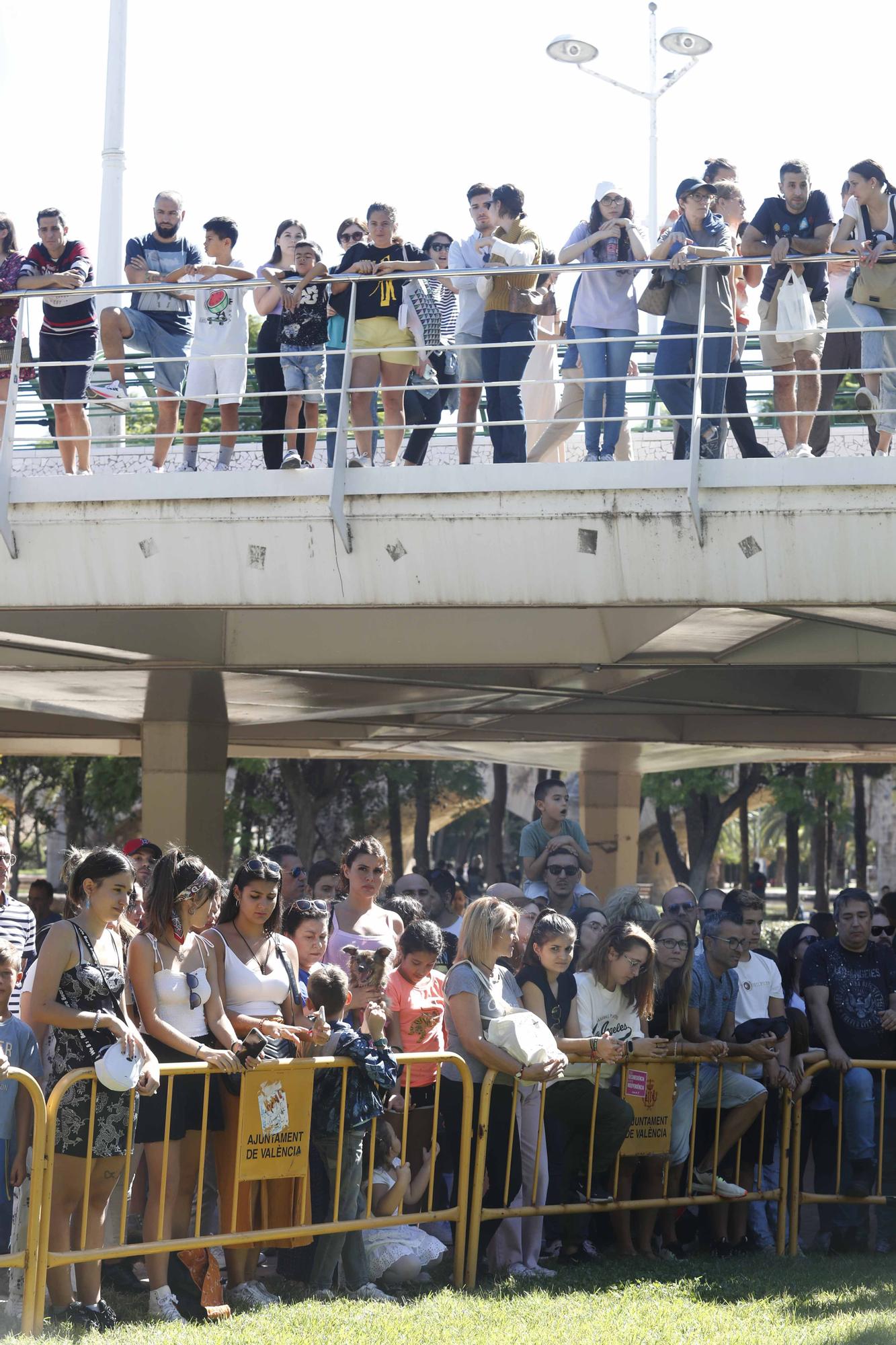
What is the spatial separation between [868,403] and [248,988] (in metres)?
5.75

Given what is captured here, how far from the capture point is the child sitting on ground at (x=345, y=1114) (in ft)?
20.7

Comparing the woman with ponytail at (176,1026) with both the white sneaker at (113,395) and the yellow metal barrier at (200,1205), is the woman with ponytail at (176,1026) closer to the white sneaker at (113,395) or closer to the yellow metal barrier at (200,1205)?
the yellow metal barrier at (200,1205)

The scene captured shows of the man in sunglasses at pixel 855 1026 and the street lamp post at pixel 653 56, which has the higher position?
the street lamp post at pixel 653 56

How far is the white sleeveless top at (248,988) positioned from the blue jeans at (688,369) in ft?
15.8

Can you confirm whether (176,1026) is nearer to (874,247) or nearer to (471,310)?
(471,310)

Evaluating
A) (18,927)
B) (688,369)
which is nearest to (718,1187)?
(18,927)

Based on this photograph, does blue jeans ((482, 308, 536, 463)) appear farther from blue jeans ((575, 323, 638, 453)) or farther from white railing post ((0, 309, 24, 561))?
white railing post ((0, 309, 24, 561))

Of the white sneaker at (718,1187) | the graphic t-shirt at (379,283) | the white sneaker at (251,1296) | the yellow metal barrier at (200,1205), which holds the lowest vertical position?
the white sneaker at (251,1296)

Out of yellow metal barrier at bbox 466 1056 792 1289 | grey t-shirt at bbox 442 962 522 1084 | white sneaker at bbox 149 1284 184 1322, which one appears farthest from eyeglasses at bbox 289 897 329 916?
white sneaker at bbox 149 1284 184 1322

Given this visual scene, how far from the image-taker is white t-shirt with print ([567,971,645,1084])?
7.20 metres

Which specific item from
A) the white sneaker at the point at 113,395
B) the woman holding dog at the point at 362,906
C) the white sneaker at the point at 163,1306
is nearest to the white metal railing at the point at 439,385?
the white sneaker at the point at 113,395

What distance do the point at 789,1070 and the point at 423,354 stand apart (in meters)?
5.46

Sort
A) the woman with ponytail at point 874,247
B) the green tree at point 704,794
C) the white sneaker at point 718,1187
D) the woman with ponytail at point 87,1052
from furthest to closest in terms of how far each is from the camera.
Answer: the green tree at point 704,794, the woman with ponytail at point 874,247, the white sneaker at point 718,1187, the woman with ponytail at point 87,1052

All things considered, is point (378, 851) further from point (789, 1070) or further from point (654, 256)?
point (654, 256)
